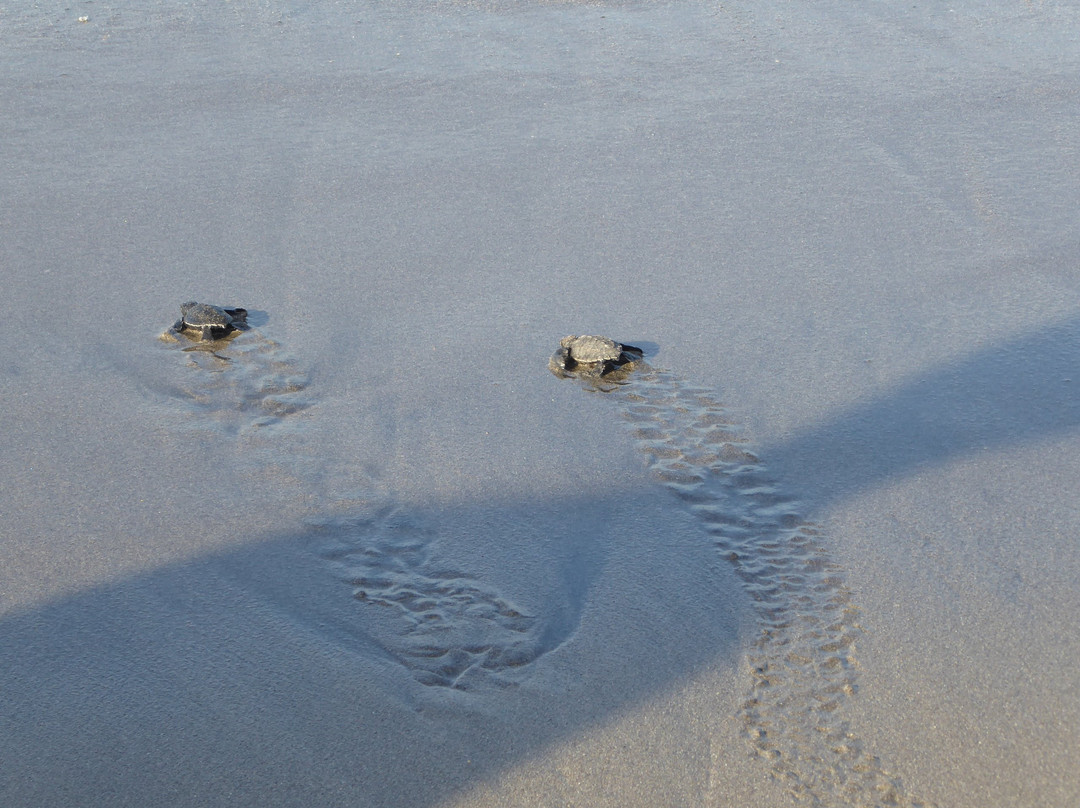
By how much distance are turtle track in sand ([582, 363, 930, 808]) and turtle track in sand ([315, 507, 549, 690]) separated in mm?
701

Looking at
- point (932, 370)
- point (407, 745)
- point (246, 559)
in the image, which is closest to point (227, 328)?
point (246, 559)

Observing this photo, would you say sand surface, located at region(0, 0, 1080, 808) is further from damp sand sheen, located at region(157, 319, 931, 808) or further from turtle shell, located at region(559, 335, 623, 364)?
turtle shell, located at region(559, 335, 623, 364)

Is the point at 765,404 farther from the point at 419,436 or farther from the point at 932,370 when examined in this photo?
the point at 419,436

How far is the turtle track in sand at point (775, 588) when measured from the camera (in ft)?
8.97

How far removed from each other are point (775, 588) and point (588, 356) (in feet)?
4.77

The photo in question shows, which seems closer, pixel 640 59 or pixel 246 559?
pixel 246 559

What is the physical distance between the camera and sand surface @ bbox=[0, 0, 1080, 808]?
2.79 metres

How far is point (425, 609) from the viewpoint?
325 cm

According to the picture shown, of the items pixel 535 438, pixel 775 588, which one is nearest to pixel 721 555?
pixel 775 588

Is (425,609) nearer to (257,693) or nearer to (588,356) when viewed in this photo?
(257,693)

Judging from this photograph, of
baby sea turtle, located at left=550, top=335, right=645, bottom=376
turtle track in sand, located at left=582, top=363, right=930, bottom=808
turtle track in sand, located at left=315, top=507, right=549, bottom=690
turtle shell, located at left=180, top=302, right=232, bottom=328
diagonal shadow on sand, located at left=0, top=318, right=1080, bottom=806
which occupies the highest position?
turtle shell, located at left=180, top=302, right=232, bottom=328

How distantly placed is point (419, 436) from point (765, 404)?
Result: 144cm

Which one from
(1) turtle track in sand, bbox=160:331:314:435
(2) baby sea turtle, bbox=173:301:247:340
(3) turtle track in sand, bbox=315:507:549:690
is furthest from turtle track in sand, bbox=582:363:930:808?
(2) baby sea turtle, bbox=173:301:247:340

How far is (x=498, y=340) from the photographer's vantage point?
15.8ft
